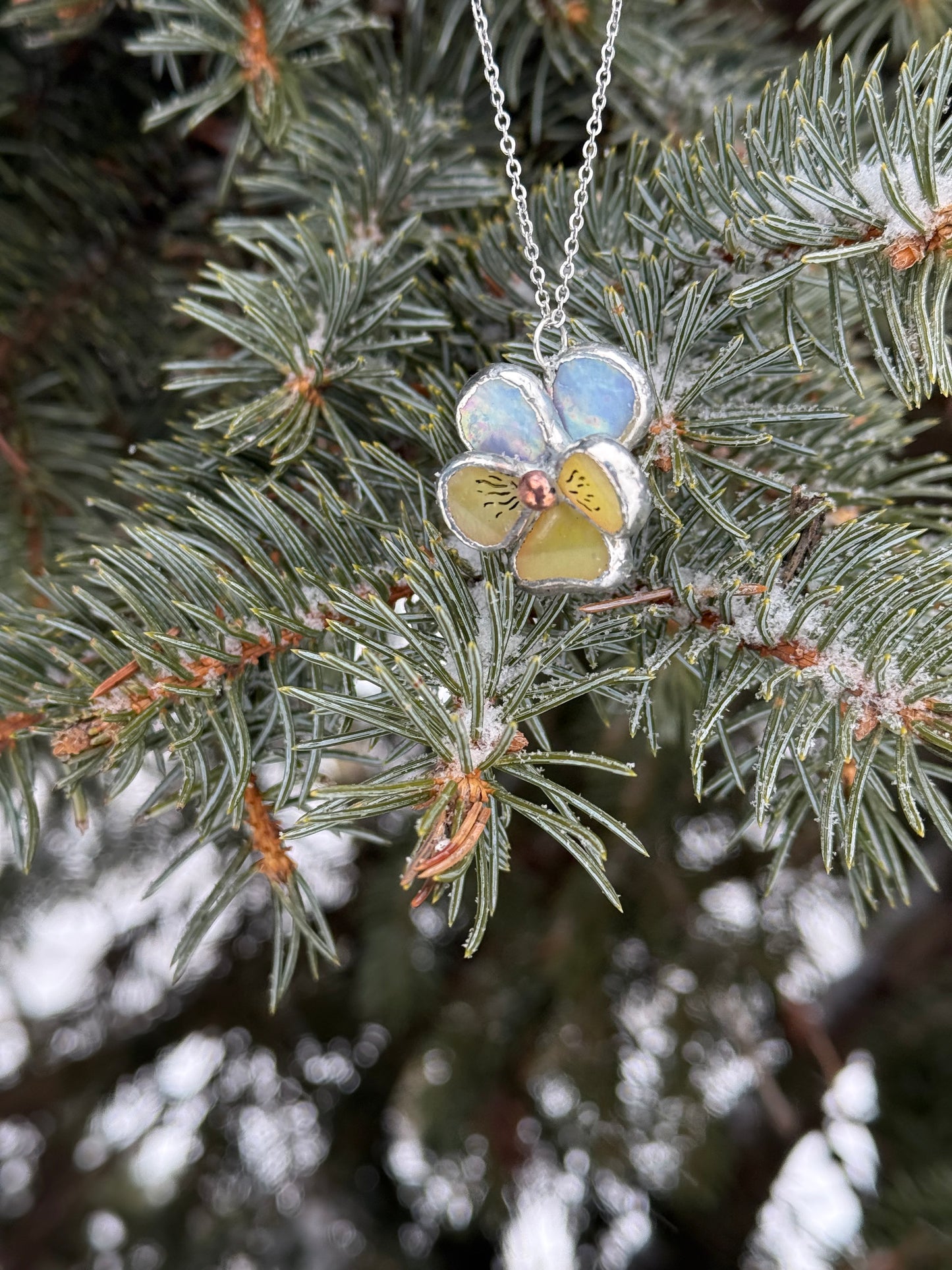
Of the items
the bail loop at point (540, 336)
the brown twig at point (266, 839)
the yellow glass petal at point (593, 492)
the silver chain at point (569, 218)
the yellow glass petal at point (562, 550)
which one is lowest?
the brown twig at point (266, 839)

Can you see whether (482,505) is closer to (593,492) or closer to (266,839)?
(593,492)

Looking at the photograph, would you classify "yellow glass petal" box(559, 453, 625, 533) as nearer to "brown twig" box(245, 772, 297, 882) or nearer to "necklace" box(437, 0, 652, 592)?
"necklace" box(437, 0, 652, 592)

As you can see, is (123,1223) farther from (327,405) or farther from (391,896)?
(327,405)

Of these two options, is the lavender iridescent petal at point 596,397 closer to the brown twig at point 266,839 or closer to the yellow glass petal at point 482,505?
the yellow glass petal at point 482,505

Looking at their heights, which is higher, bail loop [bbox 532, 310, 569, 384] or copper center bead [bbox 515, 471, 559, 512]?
bail loop [bbox 532, 310, 569, 384]

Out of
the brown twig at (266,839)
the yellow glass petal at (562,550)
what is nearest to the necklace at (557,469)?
the yellow glass petal at (562,550)

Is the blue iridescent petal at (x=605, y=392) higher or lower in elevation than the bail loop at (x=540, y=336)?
lower

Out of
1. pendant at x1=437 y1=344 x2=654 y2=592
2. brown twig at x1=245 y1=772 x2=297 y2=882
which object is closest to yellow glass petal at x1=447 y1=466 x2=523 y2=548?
pendant at x1=437 y1=344 x2=654 y2=592

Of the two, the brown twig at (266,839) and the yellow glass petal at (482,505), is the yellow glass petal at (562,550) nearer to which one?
the yellow glass petal at (482,505)

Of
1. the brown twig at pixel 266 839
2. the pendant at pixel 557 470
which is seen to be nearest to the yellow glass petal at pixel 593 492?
the pendant at pixel 557 470
